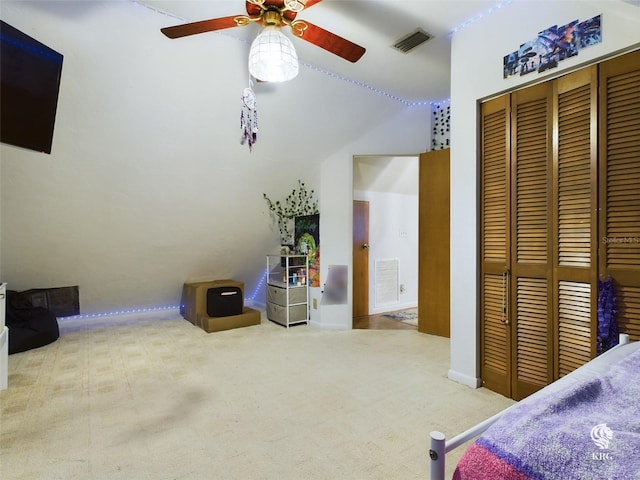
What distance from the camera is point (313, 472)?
62.3 inches

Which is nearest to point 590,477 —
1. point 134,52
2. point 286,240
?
point 134,52

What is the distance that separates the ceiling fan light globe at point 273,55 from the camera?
5.54 feet

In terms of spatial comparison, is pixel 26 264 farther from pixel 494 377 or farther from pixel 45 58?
pixel 494 377

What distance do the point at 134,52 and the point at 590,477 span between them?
3.30 meters

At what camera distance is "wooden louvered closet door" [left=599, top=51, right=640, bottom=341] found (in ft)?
5.86

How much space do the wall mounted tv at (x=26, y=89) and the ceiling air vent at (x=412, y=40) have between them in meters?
2.35

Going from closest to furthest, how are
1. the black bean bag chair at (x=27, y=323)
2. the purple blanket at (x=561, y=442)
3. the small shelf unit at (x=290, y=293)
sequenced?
the purple blanket at (x=561, y=442)
the black bean bag chair at (x=27, y=323)
the small shelf unit at (x=290, y=293)

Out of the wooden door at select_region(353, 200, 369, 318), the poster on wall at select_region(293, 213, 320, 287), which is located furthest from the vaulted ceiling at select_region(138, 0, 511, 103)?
the wooden door at select_region(353, 200, 369, 318)

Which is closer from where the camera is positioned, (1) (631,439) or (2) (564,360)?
(1) (631,439)

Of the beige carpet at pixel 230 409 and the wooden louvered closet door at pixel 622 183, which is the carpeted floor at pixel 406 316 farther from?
the wooden louvered closet door at pixel 622 183

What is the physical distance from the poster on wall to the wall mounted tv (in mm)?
2764

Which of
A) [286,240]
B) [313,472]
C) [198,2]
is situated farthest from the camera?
[286,240]

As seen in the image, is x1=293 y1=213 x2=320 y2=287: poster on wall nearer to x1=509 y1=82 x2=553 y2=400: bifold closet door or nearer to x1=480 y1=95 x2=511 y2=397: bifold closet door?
x1=480 y1=95 x2=511 y2=397: bifold closet door

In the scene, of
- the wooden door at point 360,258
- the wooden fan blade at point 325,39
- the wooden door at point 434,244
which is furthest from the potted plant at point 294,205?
the wooden fan blade at point 325,39
